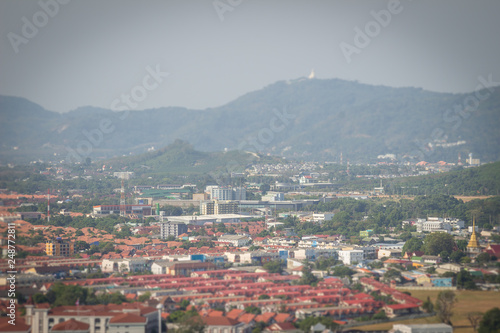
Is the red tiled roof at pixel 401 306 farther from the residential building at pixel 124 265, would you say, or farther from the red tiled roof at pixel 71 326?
the residential building at pixel 124 265

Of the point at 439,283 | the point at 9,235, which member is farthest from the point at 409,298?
the point at 9,235

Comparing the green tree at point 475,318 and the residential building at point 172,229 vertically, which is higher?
the residential building at point 172,229

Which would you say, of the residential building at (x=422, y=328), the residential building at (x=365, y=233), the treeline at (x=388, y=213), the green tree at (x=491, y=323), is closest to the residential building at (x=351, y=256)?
the treeline at (x=388, y=213)

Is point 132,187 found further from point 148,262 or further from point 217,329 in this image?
point 217,329

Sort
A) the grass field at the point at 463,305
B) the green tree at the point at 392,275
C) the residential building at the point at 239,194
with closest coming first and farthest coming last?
the grass field at the point at 463,305 → the green tree at the point at 392,275 → the residential building at the point at 239,194

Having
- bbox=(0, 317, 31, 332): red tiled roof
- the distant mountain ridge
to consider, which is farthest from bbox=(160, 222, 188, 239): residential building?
the distant mountain ridge

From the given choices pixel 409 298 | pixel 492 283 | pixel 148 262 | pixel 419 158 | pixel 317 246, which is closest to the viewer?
pixel 409 298

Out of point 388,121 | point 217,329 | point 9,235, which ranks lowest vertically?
point 217,329
